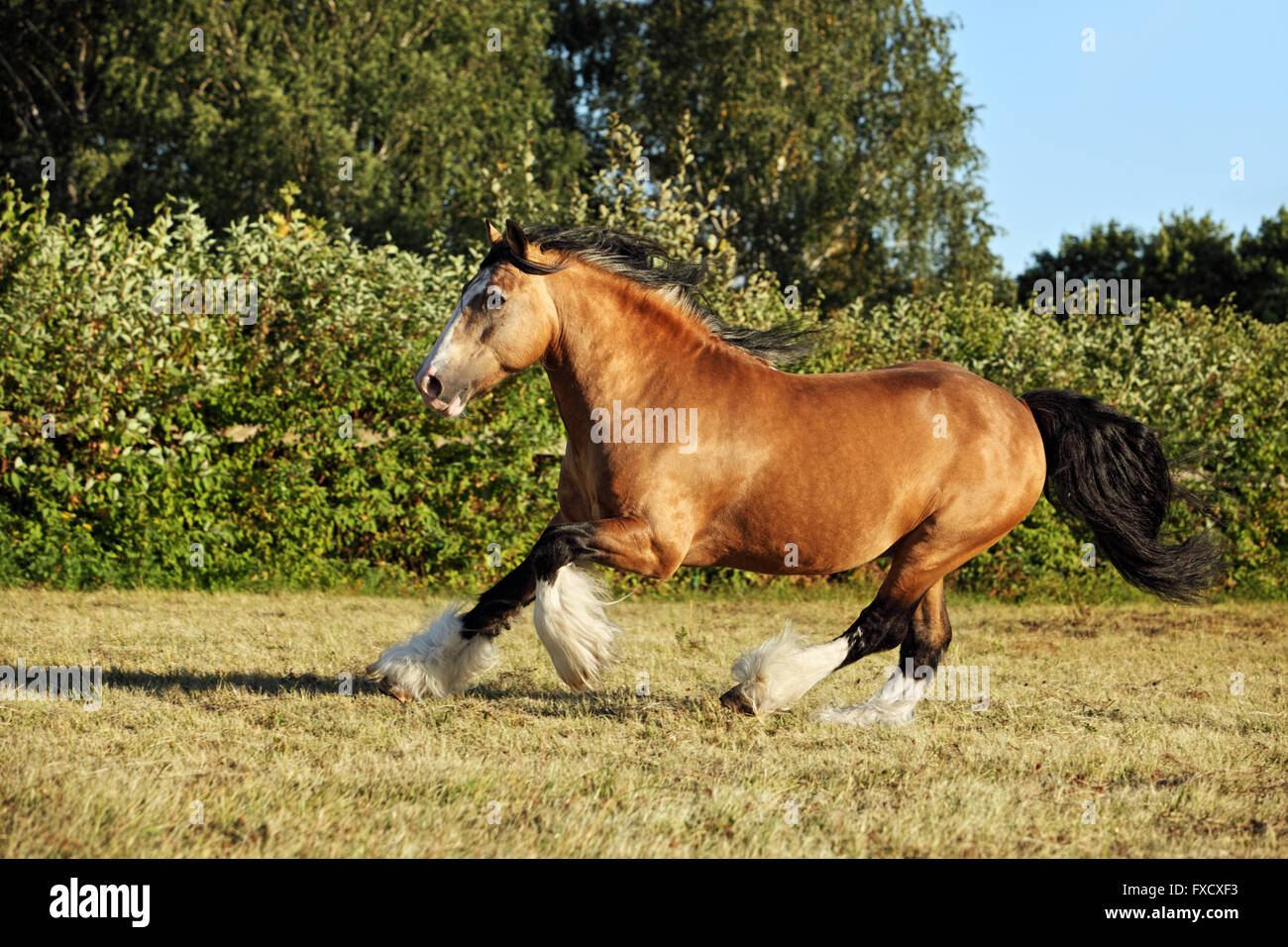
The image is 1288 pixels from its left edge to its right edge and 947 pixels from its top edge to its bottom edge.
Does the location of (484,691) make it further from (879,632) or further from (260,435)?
(260,435)

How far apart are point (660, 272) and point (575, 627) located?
179cm

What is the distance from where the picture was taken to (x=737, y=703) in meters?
5.57

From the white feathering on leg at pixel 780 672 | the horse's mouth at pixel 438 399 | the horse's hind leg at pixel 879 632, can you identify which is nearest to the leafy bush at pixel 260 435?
the horse's hind leg at pixel 879 632

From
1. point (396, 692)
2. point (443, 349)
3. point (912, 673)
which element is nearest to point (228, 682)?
point (396, 692)

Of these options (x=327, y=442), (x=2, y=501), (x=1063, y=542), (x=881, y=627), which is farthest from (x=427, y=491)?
(x=1063, y=542)

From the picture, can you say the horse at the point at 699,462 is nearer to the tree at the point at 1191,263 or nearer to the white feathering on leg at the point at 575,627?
the white feathering on leg at the point at 575,627

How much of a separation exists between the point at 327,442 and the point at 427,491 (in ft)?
2.95

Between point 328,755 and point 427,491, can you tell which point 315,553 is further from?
point 328,755

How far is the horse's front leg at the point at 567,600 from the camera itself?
4977 millimetres

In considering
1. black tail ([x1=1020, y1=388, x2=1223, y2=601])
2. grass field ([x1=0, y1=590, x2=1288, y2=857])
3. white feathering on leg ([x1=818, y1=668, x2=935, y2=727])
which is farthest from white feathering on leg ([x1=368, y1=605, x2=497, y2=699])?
black tail ([x1=1020, y1=388, x2=1223, y2=601])

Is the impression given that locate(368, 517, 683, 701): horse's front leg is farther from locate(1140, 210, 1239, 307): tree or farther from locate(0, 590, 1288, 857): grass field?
locate(1140, 210, 1239, 307): tree

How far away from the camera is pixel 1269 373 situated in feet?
37.7

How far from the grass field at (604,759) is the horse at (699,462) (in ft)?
1.13

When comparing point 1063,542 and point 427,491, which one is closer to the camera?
point 427,491
